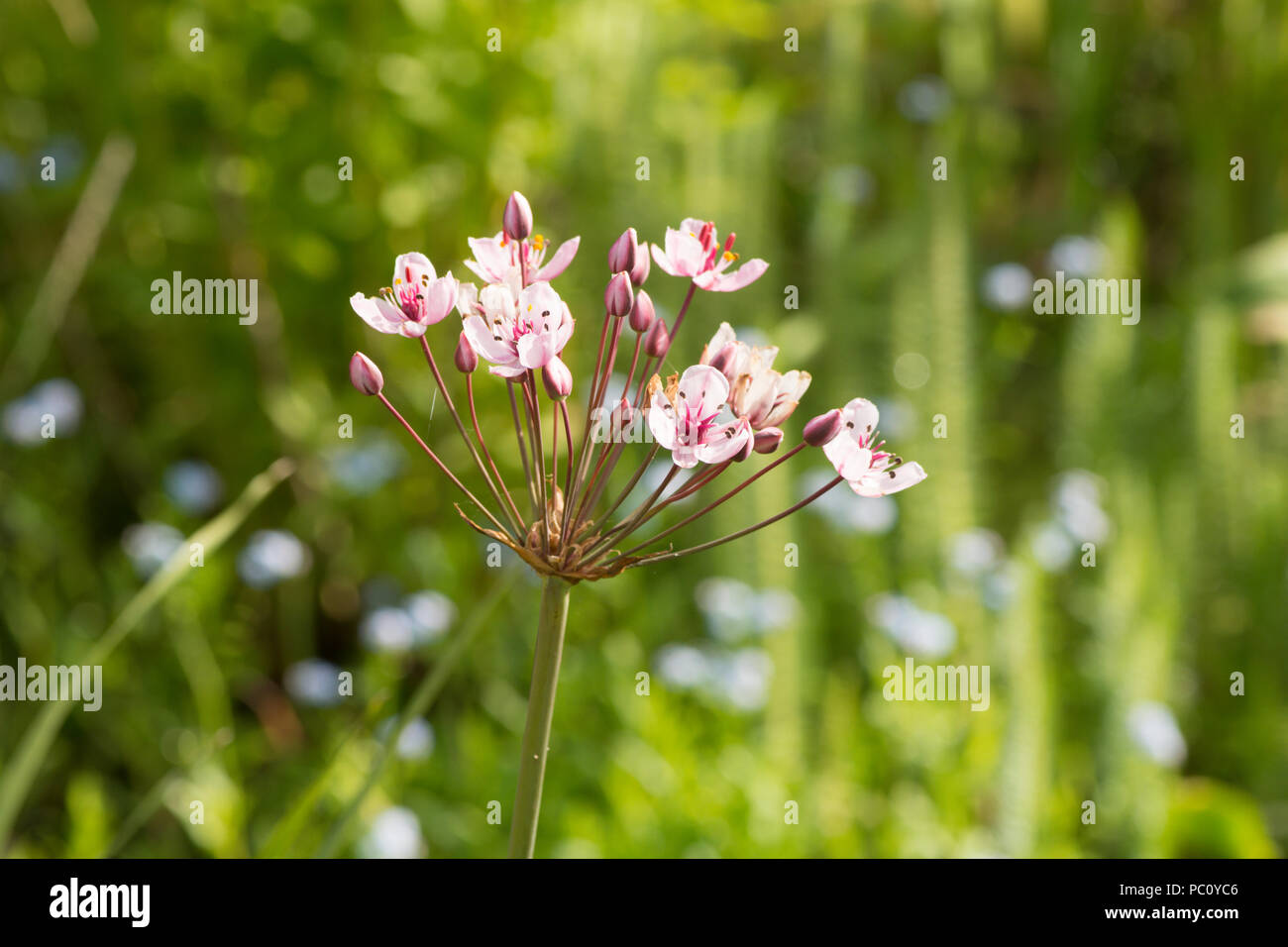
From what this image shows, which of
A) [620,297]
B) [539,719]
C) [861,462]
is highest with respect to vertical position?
[620,297]

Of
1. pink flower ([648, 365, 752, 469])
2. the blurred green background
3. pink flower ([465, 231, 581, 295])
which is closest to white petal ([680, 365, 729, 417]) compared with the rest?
pink flower ([648, 365, 752, 469])

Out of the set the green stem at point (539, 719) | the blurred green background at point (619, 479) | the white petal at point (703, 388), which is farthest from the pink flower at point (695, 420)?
the blurred green background at point (619, 479)

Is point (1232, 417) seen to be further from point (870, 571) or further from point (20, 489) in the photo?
point (20, 489)

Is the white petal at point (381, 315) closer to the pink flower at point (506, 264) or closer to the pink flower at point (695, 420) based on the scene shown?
the pink flower at point (506, 264)

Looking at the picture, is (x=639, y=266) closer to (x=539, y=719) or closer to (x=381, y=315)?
(x=381, y=315)

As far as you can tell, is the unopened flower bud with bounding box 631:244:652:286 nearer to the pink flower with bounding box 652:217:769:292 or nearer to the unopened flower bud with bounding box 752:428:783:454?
the pink flower with bounding box 652:217:769:292

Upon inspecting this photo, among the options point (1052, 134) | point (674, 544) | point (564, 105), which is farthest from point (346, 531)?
point (1052, 134)

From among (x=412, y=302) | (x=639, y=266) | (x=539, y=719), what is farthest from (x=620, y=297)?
(x=539, y=719)
